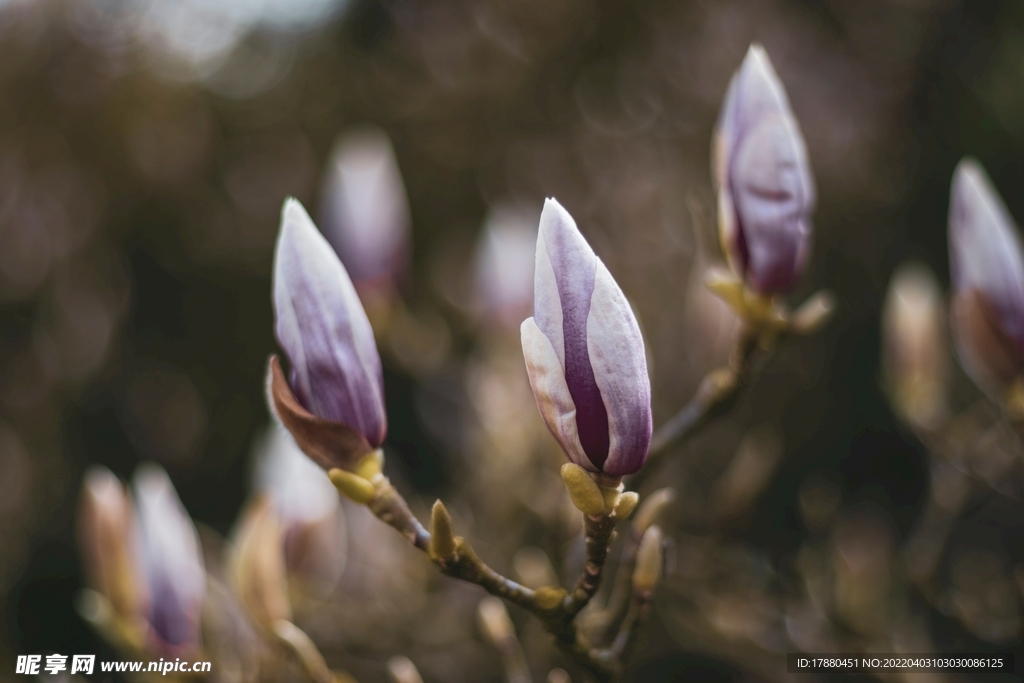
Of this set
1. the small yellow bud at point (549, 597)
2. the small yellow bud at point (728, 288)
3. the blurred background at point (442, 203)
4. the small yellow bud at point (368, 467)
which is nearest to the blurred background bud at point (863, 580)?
the blurred background at point (442, 203)

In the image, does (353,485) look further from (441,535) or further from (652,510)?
(652,510)

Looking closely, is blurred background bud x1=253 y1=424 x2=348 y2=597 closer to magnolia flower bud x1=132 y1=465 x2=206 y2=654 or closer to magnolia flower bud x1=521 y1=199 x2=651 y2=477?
magnolia flower bud x1=132 y1=465 x2=206 y2=654

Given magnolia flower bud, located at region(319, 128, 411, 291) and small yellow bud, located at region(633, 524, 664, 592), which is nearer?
small yellow bud, located at region(633, 524, 664, 592)

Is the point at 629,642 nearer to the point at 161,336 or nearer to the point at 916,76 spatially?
the point at 916,76

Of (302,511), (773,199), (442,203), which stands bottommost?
(442,203)

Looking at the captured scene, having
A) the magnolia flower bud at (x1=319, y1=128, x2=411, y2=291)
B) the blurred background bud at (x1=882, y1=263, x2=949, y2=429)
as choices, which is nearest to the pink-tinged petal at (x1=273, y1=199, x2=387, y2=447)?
the magnolia flower bud at (x1=319, y1=128, x2=411, y2=291)

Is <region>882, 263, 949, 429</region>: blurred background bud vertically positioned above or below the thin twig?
below

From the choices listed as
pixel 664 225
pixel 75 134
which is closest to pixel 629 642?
pixel 664 225

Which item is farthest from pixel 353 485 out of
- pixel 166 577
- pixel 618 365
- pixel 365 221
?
pixel 365 221
